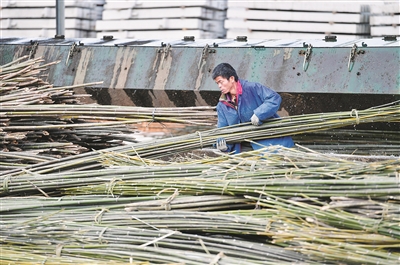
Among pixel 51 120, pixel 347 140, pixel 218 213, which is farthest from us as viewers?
pixel 347 140

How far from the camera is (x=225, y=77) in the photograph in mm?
5941

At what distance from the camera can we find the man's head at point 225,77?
5.91 m

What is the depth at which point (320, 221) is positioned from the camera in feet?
13.3

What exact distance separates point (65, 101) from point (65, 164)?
151 cm

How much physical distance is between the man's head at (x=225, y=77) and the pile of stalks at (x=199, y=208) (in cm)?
44

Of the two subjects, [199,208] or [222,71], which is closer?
[199,208]

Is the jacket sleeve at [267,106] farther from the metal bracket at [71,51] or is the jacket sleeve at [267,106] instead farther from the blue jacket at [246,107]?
the metal bracket at [71,51]

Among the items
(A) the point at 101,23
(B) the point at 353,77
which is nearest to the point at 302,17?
(A) the point at 101,23

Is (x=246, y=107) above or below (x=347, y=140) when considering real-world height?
above

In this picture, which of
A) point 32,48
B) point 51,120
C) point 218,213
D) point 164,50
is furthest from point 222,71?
point 32,48

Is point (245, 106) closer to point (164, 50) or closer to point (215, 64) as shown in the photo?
point (215, 64)

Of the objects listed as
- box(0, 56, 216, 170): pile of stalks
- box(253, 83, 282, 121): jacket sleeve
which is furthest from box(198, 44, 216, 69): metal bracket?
box(253, 83, 282, 121): jacket sleeve

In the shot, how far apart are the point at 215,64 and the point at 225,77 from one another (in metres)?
3.12

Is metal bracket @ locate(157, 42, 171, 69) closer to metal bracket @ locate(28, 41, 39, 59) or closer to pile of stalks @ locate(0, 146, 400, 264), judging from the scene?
metal bracket @ locate(28, 41, 39, 59)
